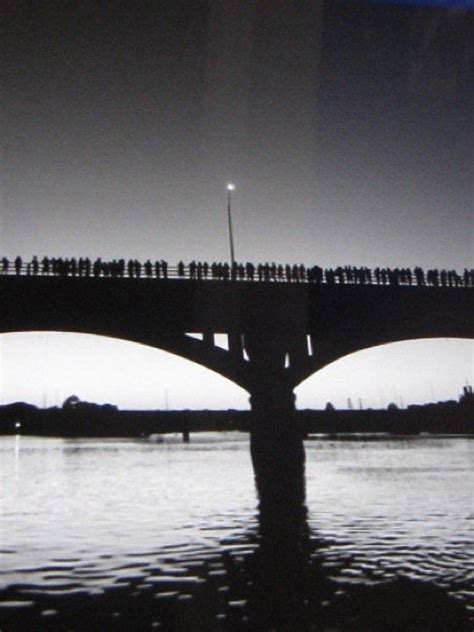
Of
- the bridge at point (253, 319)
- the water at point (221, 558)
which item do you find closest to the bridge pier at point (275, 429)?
the bridge at point (253, 319)

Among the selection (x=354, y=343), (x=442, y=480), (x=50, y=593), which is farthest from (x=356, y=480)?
(x=50, y=593)

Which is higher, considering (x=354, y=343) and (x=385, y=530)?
(x=354, y=343)

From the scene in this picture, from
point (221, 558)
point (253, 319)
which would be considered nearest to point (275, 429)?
point (253, 319)

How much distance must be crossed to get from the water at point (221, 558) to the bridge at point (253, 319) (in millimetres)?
11311

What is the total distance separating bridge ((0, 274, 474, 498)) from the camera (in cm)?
3222

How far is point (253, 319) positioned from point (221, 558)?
24.0 m

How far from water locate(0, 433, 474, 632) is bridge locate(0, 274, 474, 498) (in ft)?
37.1

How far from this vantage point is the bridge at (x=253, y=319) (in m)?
32.2

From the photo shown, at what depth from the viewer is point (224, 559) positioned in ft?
38.2

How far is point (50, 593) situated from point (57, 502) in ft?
38.1

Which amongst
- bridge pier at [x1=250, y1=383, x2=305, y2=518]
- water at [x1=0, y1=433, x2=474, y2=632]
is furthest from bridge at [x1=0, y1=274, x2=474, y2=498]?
water at [x1=0, y1=433, x2=474, y2=632]

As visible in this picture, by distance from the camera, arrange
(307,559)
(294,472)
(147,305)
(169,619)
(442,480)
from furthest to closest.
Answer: (147,305) < (294,472) < (442,480) < (307,559) < (169,619)

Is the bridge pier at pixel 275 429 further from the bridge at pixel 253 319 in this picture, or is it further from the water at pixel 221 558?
the water at pixel 221 558

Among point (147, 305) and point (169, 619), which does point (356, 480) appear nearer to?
point (147, 305)
